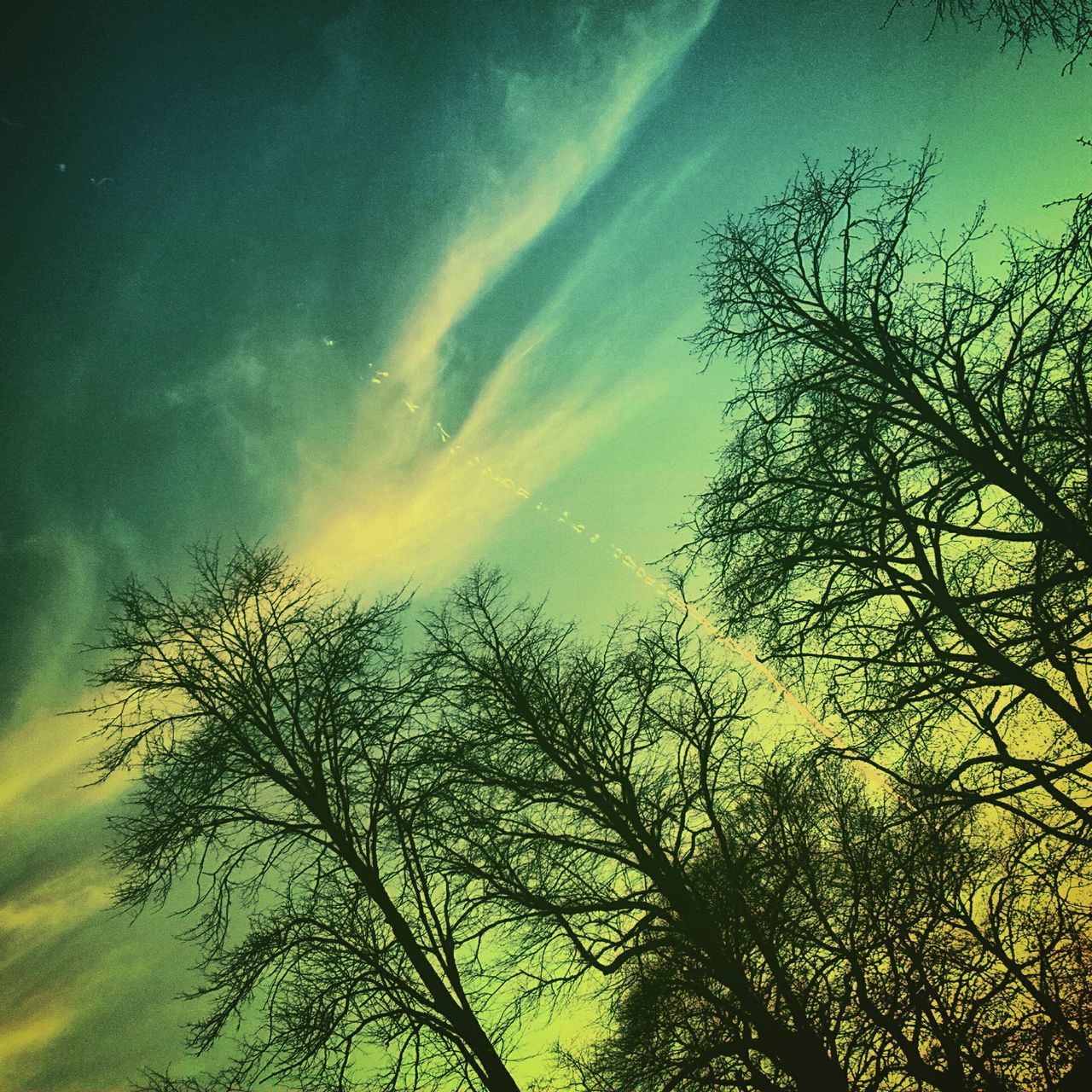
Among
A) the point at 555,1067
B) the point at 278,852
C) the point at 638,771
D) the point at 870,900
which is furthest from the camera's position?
the point at 555,1067

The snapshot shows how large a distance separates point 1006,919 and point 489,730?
677cm

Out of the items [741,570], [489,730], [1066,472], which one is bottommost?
[1066,472]

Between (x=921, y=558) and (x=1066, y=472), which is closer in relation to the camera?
(x=1066, y=472)

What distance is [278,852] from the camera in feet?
26.8

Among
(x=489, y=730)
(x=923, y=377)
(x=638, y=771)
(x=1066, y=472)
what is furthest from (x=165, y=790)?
(x=1066, y=472)

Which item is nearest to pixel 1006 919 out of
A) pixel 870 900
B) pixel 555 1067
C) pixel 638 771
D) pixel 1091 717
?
pixel 870 900

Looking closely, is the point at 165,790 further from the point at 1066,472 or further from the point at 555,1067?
the point at 555,1067

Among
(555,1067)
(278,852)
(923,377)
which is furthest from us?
(555,1067)

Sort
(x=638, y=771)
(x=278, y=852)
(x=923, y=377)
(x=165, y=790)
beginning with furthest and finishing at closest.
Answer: (x=638, y=771), (x=278, y=852), (x=165, y=790), (x=923, y=377)

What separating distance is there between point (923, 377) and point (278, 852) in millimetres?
9524

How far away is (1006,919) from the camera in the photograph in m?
7.37

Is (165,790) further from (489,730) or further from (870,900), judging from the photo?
(870,900)

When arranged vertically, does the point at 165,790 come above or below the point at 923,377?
Answer: above

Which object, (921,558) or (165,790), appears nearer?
(921,558)
